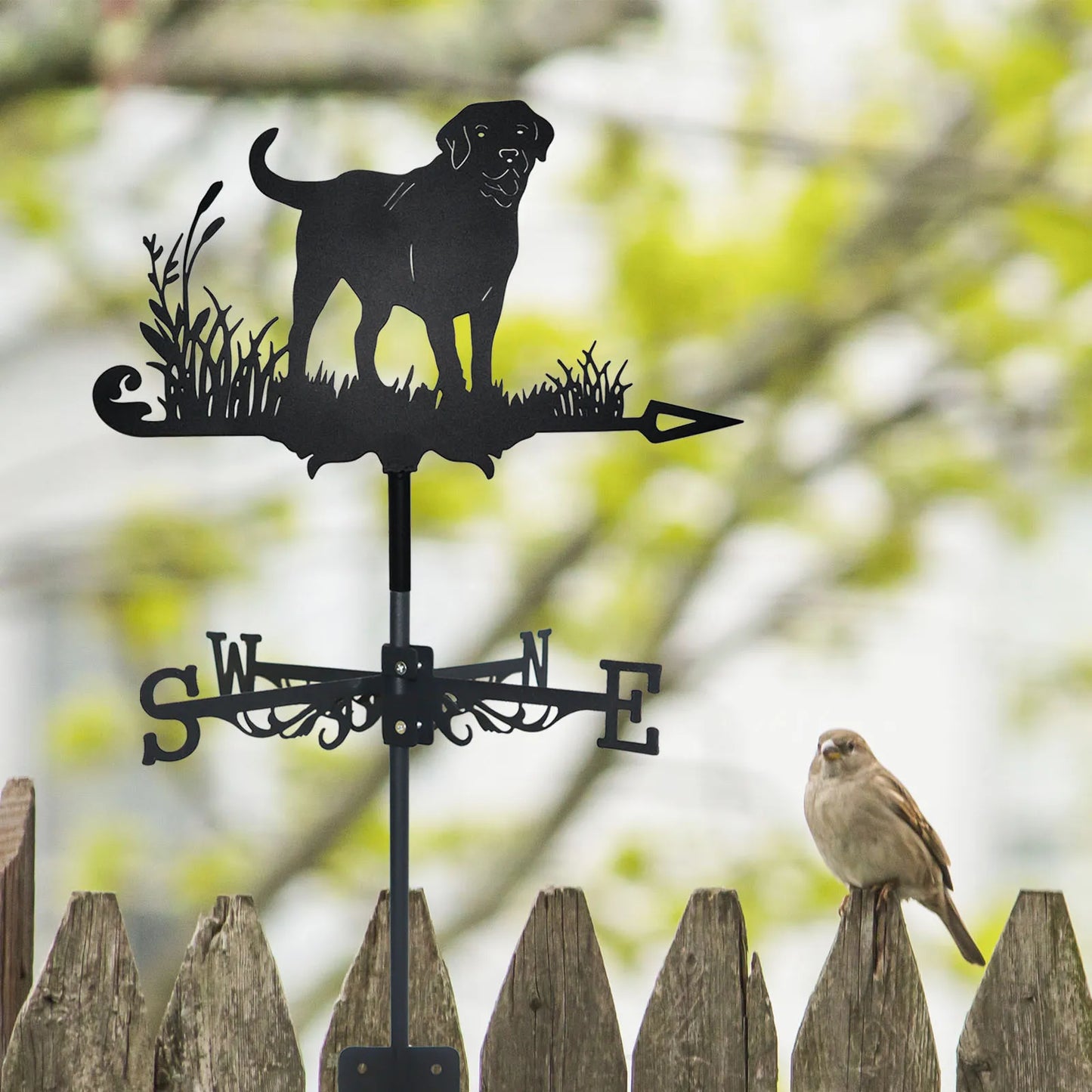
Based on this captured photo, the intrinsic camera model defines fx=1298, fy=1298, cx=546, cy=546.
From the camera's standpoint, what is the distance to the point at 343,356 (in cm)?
284

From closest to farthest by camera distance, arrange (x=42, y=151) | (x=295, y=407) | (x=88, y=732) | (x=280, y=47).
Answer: (x=295, y=407), (x=280, y=47), (x=42, y=151), (x=88, y=732)

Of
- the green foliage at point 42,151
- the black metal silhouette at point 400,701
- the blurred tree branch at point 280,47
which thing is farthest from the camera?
the green foliage at point 42,151

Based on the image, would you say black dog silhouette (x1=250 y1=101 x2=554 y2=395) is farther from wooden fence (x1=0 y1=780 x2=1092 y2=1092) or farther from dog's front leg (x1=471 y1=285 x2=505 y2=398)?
wooden fence (x1=0 y1=780 x2=1092 y2=1092)

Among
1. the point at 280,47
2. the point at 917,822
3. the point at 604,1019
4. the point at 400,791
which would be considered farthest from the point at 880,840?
the point at 280,47

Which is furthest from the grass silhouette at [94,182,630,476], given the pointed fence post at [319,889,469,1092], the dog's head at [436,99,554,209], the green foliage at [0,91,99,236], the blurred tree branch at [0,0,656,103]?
the green foliage at [0,91,99,236]

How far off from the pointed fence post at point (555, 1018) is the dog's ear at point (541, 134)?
572 mm

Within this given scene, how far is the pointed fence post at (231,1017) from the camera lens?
3.30 ft

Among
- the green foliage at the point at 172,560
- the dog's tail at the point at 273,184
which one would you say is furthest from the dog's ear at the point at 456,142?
the green foliage at the point at 172,560

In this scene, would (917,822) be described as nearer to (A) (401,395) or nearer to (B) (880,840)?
(B) (880,840)

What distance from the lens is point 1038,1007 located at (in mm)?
991

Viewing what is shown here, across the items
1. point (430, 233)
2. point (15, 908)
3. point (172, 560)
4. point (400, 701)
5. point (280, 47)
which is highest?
point (280, 47)

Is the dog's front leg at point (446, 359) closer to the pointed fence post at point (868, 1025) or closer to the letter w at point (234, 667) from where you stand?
the letter w at point (234, 667)

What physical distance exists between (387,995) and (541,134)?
680mm

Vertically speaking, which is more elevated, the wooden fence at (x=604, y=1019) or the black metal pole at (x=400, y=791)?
the black metal pole at (x=400, y=791)
